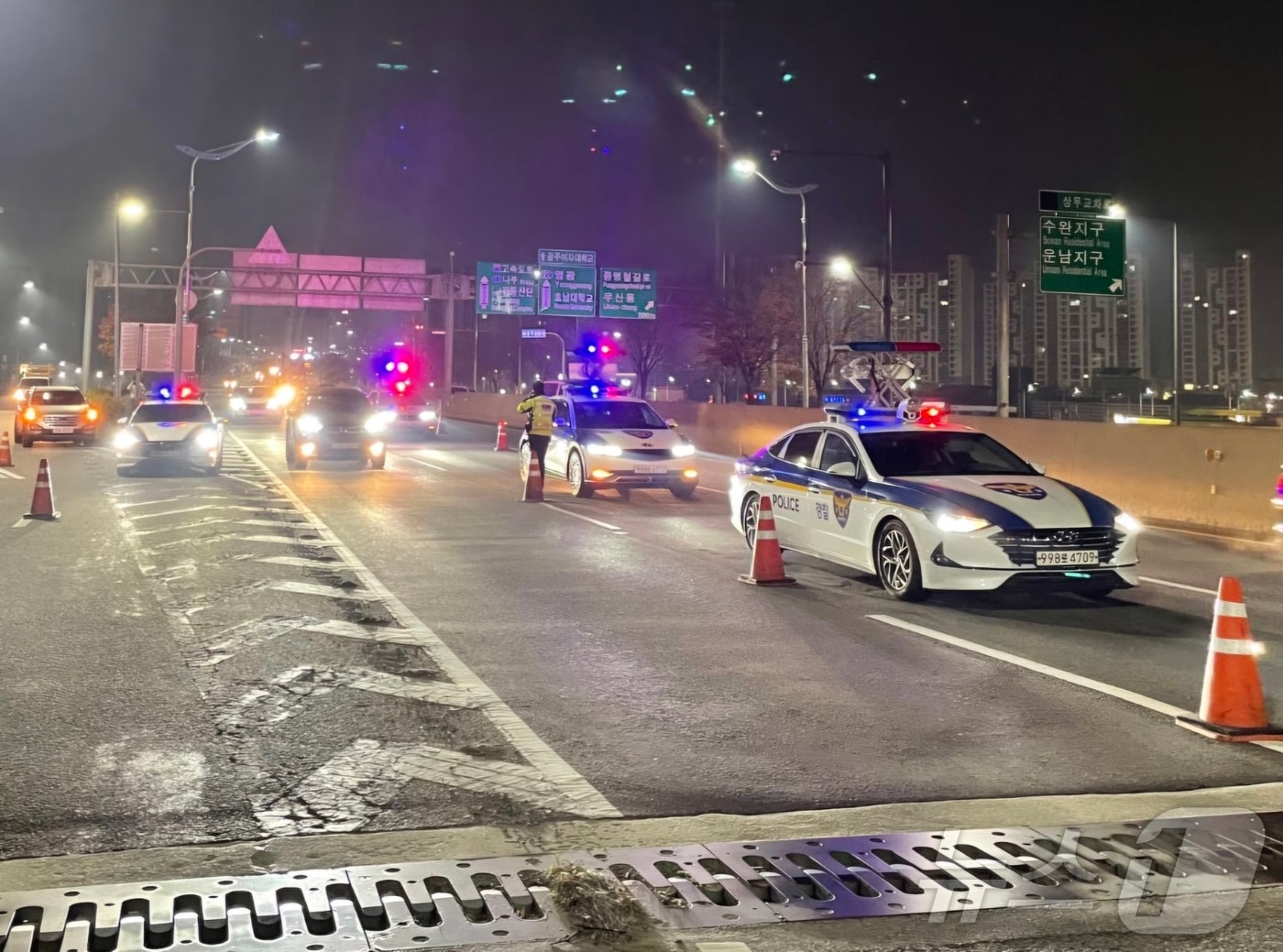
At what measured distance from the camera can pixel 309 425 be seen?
26.0 metres

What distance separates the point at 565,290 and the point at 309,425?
29.5 m

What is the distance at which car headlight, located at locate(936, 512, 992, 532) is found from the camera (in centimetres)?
1016

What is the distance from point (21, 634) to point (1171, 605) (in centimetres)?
860

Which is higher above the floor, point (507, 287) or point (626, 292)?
point (507, 287)

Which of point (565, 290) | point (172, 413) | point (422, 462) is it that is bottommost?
point (422, 462)

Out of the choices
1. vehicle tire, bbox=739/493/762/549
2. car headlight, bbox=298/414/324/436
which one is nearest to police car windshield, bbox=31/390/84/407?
car headlight, bbox=298/414/324/436

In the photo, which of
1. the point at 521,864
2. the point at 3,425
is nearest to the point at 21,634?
the point at 521,864

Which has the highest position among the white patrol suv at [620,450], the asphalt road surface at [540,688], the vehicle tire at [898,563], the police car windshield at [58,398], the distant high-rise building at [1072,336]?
the distant high-rise building at [1072,336]

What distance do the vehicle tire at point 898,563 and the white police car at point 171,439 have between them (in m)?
17.0

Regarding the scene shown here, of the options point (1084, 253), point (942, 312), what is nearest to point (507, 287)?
point (1084, 253)

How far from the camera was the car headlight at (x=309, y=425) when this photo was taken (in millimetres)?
25875

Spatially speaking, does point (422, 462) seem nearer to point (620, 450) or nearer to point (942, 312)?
point (620, 450)

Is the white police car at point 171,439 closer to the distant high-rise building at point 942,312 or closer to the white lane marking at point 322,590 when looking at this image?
the white lane marking at point 322,590

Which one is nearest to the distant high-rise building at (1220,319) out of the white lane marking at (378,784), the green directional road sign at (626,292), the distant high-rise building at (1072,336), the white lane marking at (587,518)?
the distant high-rise building at (1072,336)
